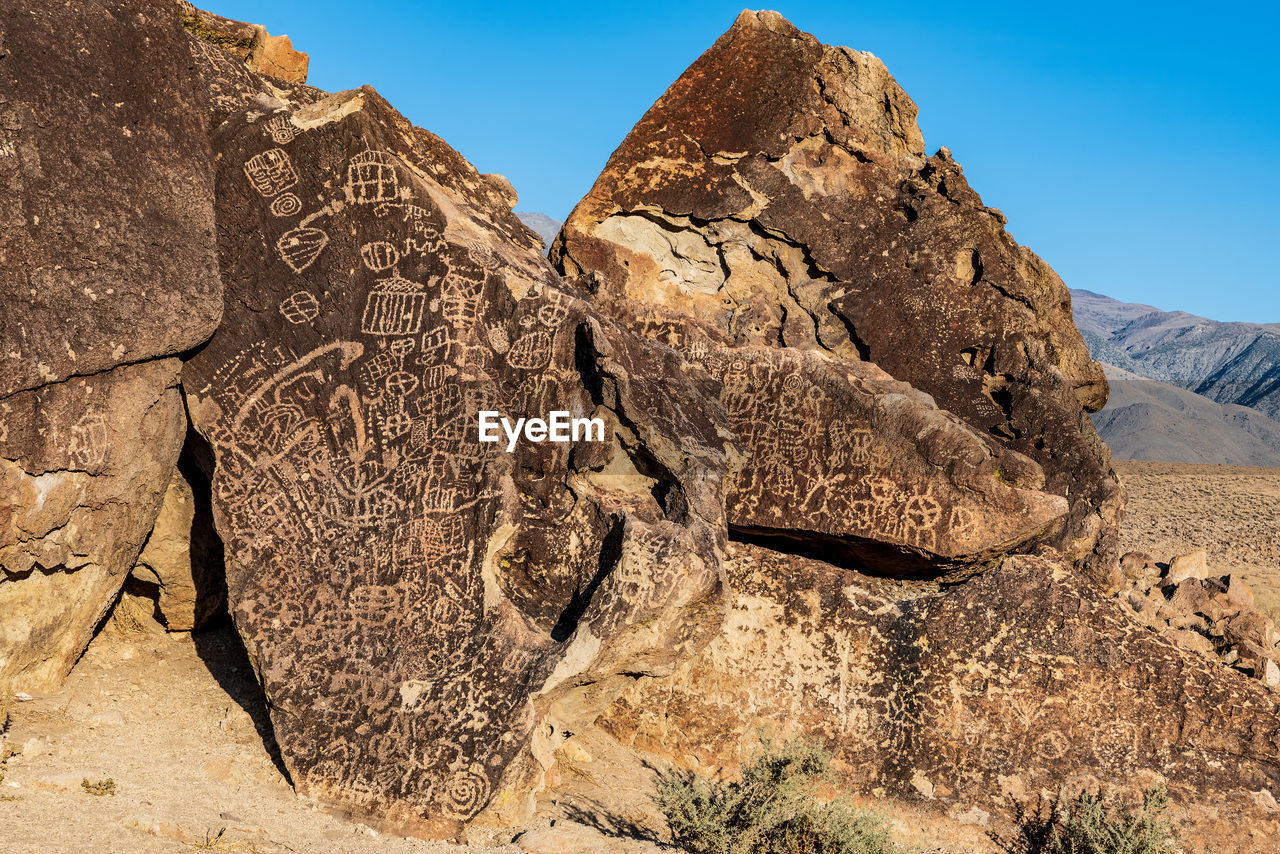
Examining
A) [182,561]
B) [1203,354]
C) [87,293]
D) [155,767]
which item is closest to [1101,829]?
[155,767]

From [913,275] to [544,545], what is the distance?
3.30 meters

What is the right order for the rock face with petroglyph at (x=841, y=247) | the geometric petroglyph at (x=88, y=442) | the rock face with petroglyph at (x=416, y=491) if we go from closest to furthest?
the geometric petroglyph at (x=88, y=442)
the rock face with petroglyph at (x=416, y=491)
the rock face with petroglyph at (x=841, y=247)

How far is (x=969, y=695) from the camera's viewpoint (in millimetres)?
4980

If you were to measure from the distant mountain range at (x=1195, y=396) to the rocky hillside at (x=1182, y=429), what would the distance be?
1.3 inches

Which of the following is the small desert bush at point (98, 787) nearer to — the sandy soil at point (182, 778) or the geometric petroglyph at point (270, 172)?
the sandy soil at point (182, 778)

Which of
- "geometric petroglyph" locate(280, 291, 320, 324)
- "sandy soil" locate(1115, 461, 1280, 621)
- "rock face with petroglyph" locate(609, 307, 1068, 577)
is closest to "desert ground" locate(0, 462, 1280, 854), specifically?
"rock face with petroglyph" locate(609, 307, 1068, 577)

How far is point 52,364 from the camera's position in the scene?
152 inches

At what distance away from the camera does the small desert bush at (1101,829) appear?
4426 mm

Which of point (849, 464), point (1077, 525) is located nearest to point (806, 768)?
point (849, 464)

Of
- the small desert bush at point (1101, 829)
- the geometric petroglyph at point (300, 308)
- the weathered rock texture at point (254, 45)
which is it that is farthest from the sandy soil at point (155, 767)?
the weathered rock texture at point (254, 45)

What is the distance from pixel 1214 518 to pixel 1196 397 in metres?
37.4

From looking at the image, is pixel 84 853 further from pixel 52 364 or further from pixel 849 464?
pixel 849 464

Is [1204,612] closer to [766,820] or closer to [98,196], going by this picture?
[766,820]

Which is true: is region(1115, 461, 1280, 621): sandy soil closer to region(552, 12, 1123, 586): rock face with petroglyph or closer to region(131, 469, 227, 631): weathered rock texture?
region(552, 12, 1123, 586): rock face with petroglyph
